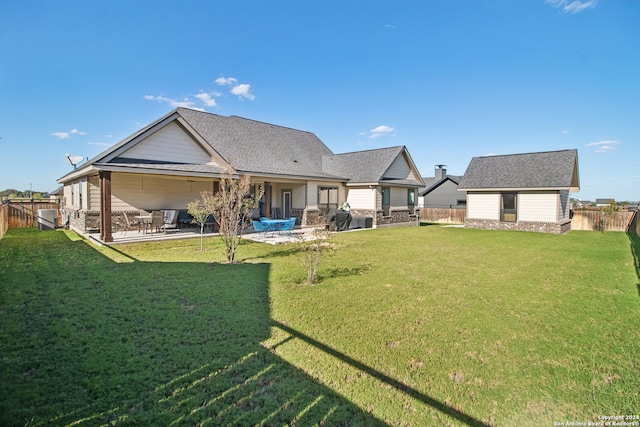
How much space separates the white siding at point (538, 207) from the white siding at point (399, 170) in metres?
7.10

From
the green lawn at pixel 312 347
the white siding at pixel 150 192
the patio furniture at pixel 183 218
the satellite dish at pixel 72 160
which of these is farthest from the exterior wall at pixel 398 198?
the satellite dish at pixel 72 160

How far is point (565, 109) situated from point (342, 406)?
71.1ft

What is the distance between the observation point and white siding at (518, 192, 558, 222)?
1812 centimetres

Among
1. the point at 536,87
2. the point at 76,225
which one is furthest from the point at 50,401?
the point at 536,87

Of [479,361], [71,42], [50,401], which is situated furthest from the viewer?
[71,42]

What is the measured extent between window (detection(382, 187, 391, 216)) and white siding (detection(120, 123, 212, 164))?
10774 mm

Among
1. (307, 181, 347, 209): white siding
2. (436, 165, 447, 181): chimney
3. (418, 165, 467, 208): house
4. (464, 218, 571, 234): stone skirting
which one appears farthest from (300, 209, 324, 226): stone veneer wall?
(436, 165, 447, 181): chimney

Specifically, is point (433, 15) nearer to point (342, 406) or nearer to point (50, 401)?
point (342, 406)

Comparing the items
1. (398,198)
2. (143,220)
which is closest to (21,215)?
(143,220)

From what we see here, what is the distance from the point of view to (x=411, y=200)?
22844 millimetres

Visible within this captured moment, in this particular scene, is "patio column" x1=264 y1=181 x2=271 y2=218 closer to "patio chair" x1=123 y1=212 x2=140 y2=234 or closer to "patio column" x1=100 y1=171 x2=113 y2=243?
"patio chair" x1=123 y1=212 x2=140 y2=234

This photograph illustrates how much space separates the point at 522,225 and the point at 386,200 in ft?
27.6

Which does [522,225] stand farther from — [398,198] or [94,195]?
[94,195]

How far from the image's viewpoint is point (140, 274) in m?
7.00
